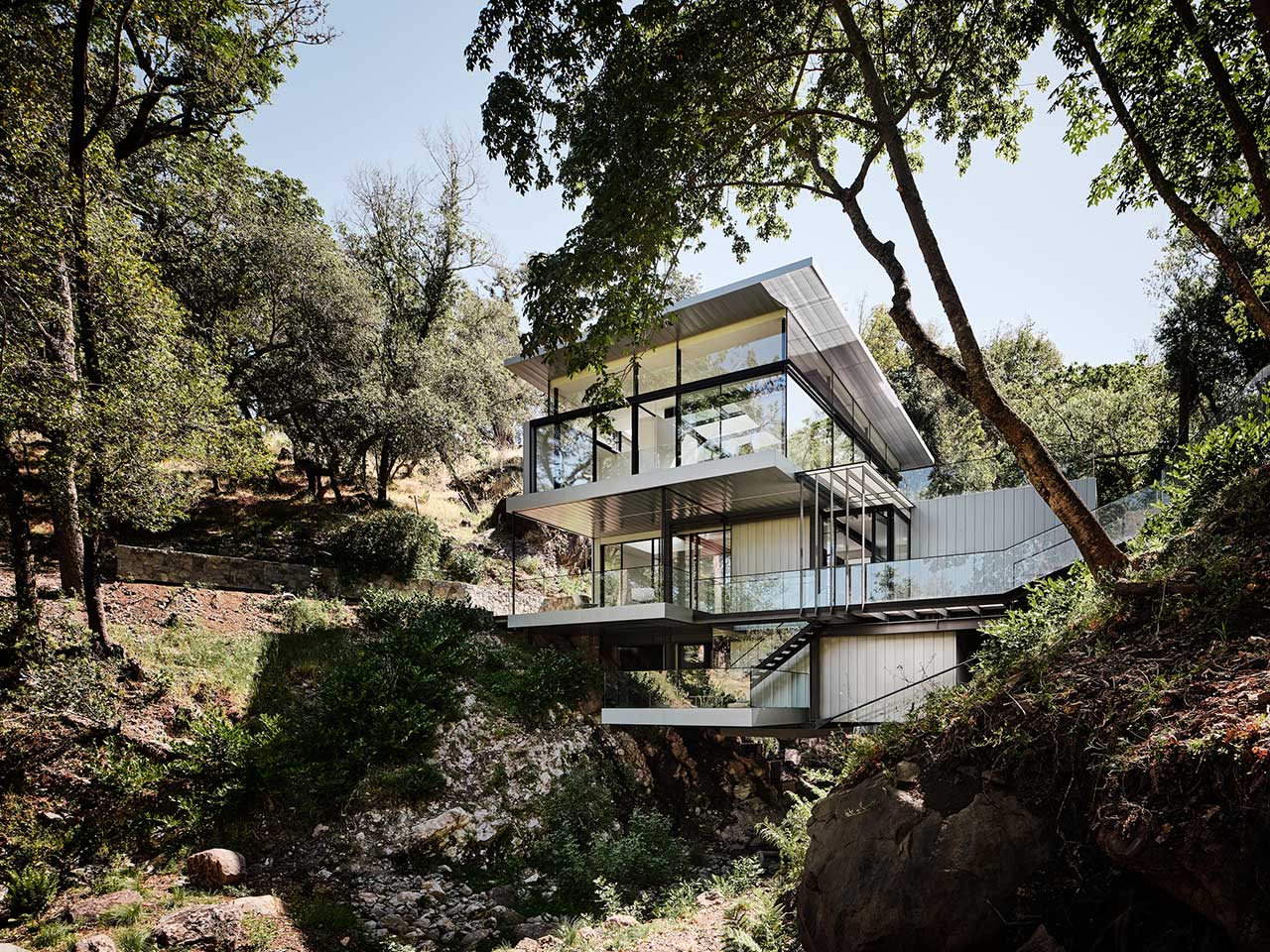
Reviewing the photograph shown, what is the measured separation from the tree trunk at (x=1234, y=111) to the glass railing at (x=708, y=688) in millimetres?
10440

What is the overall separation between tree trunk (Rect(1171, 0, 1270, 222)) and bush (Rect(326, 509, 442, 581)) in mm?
19183

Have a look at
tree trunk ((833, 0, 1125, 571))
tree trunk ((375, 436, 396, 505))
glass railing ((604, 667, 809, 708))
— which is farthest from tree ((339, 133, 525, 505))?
tree trunk ((833, 0, 1125, 571))

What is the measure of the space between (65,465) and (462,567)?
1293 centimetres

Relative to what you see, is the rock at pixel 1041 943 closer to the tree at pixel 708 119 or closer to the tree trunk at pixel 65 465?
the tree at pixel 708 119

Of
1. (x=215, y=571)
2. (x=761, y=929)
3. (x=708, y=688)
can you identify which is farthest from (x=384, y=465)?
(x=761, y=929)

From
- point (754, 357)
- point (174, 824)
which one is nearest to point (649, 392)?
point (754, 357)

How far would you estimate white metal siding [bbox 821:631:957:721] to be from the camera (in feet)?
46.0

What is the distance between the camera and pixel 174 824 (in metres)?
10.3

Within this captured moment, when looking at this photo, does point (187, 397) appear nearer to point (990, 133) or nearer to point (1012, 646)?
point (1012, 646)

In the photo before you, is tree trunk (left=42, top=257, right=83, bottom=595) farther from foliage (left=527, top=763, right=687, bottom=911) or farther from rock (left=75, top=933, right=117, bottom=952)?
foliage (left=527, top=763, right=687, bottom=911)

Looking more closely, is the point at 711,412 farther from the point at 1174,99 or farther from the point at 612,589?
the point at 1174,99

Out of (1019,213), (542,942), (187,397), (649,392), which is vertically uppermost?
(1019,213)

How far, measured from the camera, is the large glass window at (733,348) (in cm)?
1549

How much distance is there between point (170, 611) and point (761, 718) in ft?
39.4
